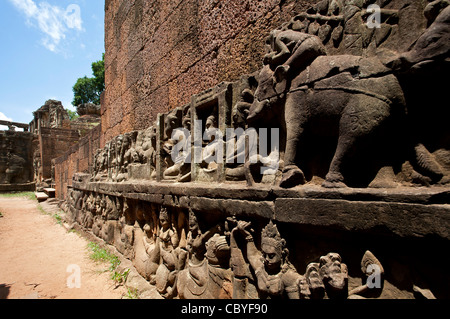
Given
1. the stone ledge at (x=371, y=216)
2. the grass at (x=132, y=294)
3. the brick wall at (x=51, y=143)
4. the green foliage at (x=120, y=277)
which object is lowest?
the grass at (x=132, y=294)

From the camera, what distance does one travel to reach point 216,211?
8.41 feet

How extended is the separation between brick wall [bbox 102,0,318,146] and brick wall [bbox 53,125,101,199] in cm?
A: 120

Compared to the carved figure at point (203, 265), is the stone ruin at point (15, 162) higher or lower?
higher

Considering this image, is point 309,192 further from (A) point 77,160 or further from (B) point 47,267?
(A) point 77,160

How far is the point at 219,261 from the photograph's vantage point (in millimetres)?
2557

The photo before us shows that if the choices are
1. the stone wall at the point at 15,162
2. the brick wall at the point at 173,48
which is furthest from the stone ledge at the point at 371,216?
the stone wall at the point at 15,162

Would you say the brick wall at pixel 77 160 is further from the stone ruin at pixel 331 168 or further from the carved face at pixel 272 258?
the carved face at pixel 272 258

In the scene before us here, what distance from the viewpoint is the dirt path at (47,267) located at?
3.64 meters

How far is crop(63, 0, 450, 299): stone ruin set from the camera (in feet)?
4.59

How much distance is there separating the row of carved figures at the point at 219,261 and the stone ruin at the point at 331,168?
0.01 meters

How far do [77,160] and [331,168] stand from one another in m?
9.99

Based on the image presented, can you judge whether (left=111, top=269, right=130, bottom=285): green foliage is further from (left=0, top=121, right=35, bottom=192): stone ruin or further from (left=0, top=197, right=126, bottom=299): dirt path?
(left=0, top=121, right=35, bottom=192): stone ruin

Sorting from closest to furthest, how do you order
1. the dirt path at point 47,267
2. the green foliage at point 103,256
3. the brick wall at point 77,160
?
the dirt path at point 47,267 < the green foliage at point 103,256 < the brick wall at point 77,160
